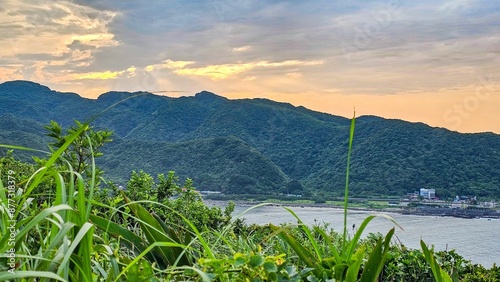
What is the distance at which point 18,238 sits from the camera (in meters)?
0.83

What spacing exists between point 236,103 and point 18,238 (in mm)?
31847

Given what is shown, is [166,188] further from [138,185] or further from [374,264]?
[374,264]

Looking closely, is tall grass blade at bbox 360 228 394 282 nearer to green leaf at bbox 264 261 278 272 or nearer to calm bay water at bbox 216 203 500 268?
green leaf at bbox 264 261 278 272

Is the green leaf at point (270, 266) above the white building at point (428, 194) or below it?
above

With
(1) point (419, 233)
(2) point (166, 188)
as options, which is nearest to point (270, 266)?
(1) point (419, 233)

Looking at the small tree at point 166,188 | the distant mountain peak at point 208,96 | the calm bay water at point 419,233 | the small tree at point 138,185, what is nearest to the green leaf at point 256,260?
the calm bay water at point 419,233

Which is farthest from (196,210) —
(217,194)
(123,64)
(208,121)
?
(208,121)

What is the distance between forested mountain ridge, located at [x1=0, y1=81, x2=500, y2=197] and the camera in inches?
750

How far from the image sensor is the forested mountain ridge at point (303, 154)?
1905cm

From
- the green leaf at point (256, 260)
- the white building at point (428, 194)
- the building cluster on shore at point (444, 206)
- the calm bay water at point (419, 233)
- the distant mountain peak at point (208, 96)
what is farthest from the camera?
the distant mountain peak at point (208, 96)

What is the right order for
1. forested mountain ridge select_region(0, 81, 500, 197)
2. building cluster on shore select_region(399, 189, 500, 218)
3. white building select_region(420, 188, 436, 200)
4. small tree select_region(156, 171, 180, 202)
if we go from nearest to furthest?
1. small tree select_region(156, 171, 180, 202)
2. building cluster on shore select_region(399, 189, 500, 218)
3. forested mountain ridge select_region(0, 81, 500, 197)
4. white building select_region(420, 188, 436, 200)

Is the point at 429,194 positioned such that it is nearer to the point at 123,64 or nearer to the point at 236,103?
the point at 123,64

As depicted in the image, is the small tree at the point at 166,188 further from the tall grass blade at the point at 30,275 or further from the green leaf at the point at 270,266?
the tall grass blade at the point at 30,275

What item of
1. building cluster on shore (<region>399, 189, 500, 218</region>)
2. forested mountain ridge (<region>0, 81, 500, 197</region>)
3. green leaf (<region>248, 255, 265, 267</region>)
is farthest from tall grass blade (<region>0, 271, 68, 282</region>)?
building cluster on shore (<region>399, 189, 500, 218</region>)
